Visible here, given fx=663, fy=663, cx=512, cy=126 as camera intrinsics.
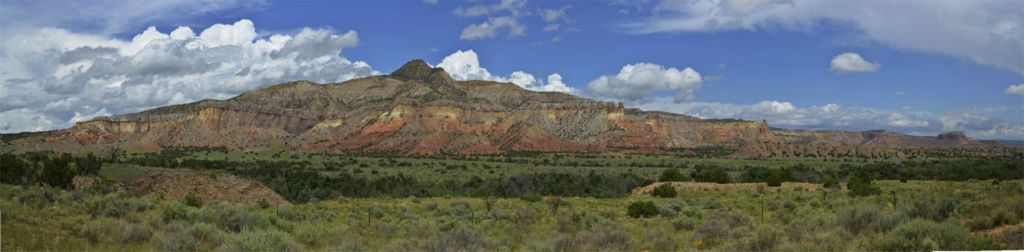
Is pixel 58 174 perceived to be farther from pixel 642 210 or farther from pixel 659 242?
pixel 659 242

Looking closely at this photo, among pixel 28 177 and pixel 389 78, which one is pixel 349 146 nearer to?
pixel 389 78

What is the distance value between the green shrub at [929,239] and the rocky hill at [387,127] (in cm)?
10679

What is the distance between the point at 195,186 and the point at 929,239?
3337 centimetres

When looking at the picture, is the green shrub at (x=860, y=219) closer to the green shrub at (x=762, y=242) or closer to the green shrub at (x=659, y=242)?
the green shrub at (x=762, y=242)

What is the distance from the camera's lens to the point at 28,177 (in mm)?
29500

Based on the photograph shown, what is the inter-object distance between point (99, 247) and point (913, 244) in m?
13.7

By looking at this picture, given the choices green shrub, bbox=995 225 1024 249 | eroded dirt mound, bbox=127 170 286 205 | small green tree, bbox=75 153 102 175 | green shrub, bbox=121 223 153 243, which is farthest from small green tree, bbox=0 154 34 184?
green shrub, bbox=995 225 1024 249

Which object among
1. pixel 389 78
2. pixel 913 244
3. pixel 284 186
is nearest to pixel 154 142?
pixel 389 78

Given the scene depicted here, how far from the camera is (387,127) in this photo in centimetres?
14050

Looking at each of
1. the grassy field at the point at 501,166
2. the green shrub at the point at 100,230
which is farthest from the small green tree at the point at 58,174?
the grassy field at the point at 501,166

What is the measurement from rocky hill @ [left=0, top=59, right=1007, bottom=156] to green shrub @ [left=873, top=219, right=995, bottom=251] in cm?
10679

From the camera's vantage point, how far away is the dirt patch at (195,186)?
107 feet

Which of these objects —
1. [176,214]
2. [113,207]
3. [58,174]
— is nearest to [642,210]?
[176,214]

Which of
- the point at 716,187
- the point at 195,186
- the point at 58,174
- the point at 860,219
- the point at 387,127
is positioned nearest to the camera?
the point at 860,219
